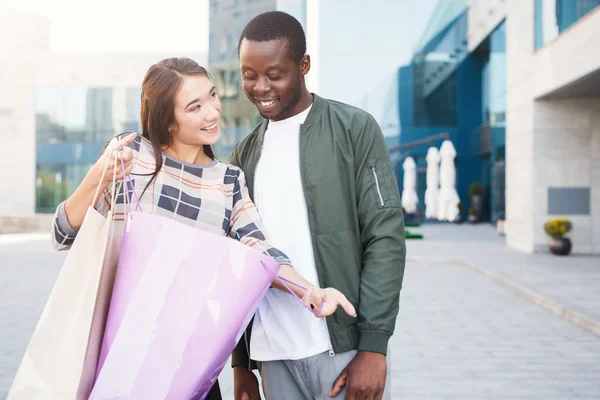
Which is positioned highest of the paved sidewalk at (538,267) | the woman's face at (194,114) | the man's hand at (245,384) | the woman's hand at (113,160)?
the woman's face at (194,114)

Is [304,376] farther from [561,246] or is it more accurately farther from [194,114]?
[561,246]

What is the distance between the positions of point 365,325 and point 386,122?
96.2ft

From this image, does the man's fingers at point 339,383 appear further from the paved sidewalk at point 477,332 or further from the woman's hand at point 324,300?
the paved sidewalk at point 477,332

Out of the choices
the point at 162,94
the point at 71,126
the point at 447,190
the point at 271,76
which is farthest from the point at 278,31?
the point at 71,126

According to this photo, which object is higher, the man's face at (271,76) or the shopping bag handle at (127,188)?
the man's face at (271,76)

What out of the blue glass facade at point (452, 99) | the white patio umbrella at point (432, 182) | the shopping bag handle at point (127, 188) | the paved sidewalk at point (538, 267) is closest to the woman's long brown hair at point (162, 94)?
the shopping bag handle at point (127, 188)

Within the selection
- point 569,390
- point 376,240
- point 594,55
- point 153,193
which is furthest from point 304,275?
point 594,55

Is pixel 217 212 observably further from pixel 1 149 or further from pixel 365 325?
pixel 1 149

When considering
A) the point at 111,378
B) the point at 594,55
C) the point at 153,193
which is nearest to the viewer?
the point at 111,378

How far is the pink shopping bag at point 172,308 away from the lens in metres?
1.50

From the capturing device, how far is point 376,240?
1969 millimetres

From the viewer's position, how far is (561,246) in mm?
14641

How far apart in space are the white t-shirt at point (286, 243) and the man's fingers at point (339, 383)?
88 millimetres

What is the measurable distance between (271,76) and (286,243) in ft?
1.62
